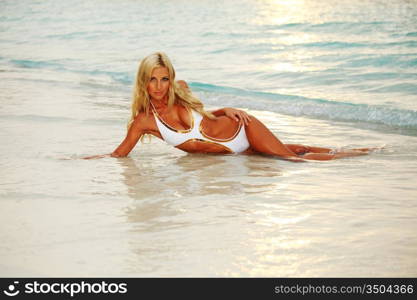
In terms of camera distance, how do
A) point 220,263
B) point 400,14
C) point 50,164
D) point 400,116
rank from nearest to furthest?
1. point 220,263
2. point 50,164
3. point 400,116
4. point 400,14

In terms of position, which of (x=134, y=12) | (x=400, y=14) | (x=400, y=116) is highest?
(x=134, y=12)

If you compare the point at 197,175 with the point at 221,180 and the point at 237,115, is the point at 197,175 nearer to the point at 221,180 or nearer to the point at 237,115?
the point at 221,180

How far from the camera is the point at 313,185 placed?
4.86m

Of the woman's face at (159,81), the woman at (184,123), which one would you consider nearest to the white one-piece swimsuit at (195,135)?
the woman at (184,123)

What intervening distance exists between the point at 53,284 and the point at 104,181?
197 centimetres

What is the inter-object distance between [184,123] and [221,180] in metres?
0.93

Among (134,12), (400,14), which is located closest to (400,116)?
(400,14)

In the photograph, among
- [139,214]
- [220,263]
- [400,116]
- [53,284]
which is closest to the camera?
[53,284]

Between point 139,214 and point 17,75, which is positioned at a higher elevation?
point 17,75

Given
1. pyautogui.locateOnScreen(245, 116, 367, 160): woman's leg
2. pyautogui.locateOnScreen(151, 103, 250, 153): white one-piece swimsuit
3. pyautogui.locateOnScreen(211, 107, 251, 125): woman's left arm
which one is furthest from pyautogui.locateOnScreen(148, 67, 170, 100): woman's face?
pyautogui.locateOnScreen(245, 116, 367, 160): woman's leg

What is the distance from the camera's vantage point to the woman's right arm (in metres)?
5.75

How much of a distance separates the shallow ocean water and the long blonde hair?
18.5 inches

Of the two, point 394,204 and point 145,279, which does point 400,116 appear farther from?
point 145,279

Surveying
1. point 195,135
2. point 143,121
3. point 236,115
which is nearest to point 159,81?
point 143,121
